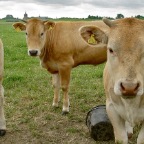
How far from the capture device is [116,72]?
4.42 metres

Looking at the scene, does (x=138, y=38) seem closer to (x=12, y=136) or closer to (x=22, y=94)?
(x=12, y=136)

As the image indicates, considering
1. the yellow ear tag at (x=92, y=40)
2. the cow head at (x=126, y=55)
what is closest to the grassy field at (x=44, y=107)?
the yellow ear tag at (x=92, y=40)

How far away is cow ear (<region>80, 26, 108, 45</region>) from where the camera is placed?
491cm

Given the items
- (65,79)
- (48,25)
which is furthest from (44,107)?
(48,25)

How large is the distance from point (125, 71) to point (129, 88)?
26 centimetres

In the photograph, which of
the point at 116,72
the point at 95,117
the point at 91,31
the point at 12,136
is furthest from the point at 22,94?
the point at 116,72

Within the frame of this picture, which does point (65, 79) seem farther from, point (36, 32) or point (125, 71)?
point (125, 71)

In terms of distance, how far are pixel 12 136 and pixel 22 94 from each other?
2.42 meters

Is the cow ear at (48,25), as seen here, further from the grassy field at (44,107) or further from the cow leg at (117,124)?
the cow leg at (117,124)

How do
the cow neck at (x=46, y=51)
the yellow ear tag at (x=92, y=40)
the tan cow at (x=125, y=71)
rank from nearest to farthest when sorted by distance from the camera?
the tan cow at (x=125, y=71) < the yellow ear tag at (x=92, y=40) < the cow neck at (x=46, y=51)

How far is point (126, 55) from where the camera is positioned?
4277 mm

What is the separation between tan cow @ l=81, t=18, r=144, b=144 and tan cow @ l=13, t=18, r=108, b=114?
2.58 metres

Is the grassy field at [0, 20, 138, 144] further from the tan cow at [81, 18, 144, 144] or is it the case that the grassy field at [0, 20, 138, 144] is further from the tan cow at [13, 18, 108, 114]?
the tan cow at [81, 18, 144, 144]

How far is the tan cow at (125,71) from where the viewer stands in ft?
13.4
